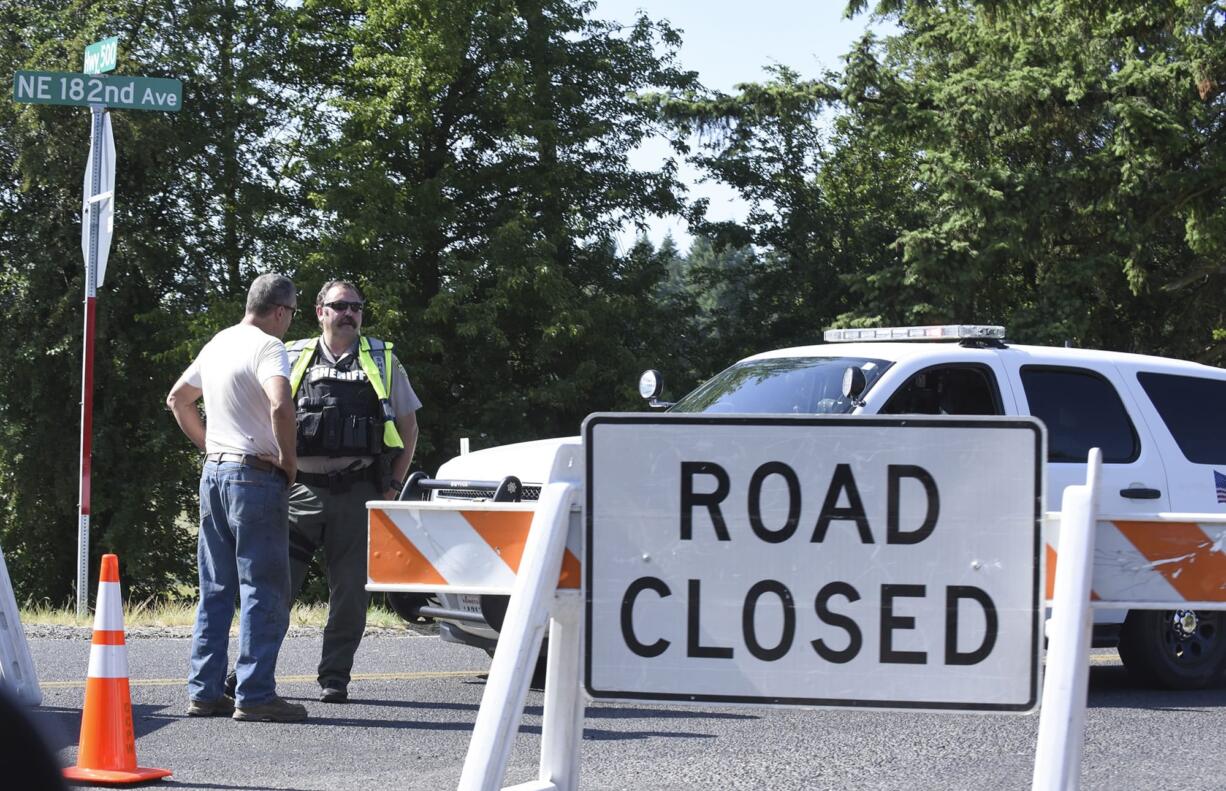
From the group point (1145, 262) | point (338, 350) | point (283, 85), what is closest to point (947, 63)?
point (1145, 262)

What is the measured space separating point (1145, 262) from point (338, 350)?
60.7ft

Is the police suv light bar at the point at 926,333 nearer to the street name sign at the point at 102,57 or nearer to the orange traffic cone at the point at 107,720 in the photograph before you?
the orange traffic cone at the point at 107,720

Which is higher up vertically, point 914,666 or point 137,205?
point 137,205

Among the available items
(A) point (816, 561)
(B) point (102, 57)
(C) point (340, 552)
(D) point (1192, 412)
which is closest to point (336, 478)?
(C) point (340, 552)

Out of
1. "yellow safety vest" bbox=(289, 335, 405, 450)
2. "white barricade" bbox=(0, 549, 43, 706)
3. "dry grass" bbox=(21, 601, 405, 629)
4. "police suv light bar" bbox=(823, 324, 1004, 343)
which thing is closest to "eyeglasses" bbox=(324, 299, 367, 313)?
"yellow safety vest" bbox=(289, 335, 405, 450)

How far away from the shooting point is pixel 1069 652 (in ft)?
11.9

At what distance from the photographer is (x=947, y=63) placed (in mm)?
27203

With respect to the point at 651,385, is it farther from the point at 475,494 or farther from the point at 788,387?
the point at 475,494

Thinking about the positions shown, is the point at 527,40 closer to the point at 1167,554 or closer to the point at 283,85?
the point at 283,85

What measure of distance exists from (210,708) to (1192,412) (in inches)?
223

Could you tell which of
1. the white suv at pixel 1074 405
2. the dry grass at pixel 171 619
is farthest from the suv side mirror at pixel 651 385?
the dry grass at pixel 171 619

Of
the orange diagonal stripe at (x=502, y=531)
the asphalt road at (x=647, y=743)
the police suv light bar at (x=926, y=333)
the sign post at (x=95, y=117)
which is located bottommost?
the asphalt road at (x=647, y=743)

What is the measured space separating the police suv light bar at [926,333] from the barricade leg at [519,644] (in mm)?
5037

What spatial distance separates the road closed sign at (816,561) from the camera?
379 cm
